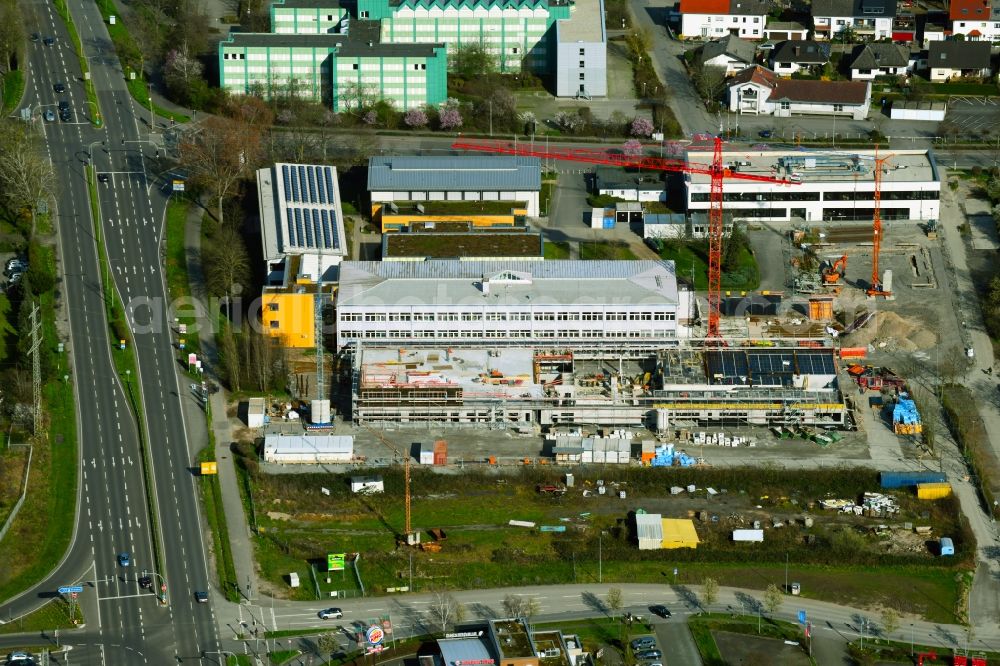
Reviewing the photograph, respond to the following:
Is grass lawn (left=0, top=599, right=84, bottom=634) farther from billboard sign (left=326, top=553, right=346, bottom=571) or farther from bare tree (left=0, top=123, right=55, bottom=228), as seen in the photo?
bare tree (left=0, top=123, right=55, bottom=228)

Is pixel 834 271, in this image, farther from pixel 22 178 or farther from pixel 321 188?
pixel 22 178

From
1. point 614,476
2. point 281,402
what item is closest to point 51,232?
point 281,402

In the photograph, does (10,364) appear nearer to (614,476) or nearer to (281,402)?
(281,402)

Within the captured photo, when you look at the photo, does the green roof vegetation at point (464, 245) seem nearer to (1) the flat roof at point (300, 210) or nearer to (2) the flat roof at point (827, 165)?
(1) the flat roof at point (300, 210)

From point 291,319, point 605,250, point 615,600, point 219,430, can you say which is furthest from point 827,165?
point 615,600

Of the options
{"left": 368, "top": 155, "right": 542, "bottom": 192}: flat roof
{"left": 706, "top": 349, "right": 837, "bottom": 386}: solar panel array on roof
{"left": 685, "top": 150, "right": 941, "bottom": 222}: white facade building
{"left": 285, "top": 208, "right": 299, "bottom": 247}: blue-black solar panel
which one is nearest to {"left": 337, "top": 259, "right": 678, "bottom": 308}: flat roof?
{"left": 285, "top": 208, "right": 299, "bottom": 247}: blue-black solar panel

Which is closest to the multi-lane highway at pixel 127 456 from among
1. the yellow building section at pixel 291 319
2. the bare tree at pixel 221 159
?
the bare tree at pixel 221 159
